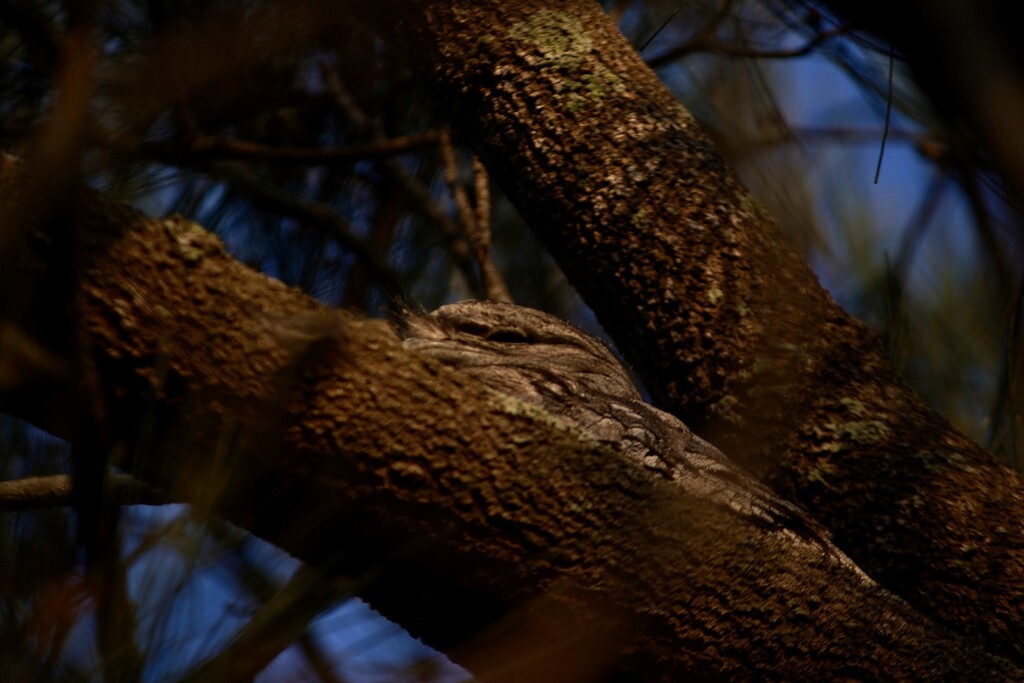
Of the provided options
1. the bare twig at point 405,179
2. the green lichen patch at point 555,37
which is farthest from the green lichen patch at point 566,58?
the bare twig at point 405,179

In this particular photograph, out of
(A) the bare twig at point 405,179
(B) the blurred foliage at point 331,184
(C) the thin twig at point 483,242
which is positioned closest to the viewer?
(B) the blurred foliage at point 331,184

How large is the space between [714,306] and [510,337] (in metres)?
0.52

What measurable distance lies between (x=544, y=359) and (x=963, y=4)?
146 centimetres

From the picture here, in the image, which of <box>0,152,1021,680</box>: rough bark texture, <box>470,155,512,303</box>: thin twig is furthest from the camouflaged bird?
<box>470,155,512,303</box>: thin twig

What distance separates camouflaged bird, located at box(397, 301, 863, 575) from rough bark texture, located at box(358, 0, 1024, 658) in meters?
0.18

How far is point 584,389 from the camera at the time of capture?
1.80 meters

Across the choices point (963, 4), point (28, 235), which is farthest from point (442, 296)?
point (963, 4)

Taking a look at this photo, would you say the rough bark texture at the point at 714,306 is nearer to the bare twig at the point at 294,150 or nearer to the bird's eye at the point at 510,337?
→ the bird's eye at the point at 510,337

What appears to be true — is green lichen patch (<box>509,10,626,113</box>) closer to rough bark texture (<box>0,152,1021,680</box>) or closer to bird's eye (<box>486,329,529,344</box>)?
bird's eye (<box>486,329,529,344</box>)

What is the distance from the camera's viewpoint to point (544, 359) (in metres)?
2.04

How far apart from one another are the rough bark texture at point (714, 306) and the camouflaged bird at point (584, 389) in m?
0.18

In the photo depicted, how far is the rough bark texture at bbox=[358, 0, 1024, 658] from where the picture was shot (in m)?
1.77

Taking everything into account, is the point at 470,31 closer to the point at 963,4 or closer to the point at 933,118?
the point at 933,118

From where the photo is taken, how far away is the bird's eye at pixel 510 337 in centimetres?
222
